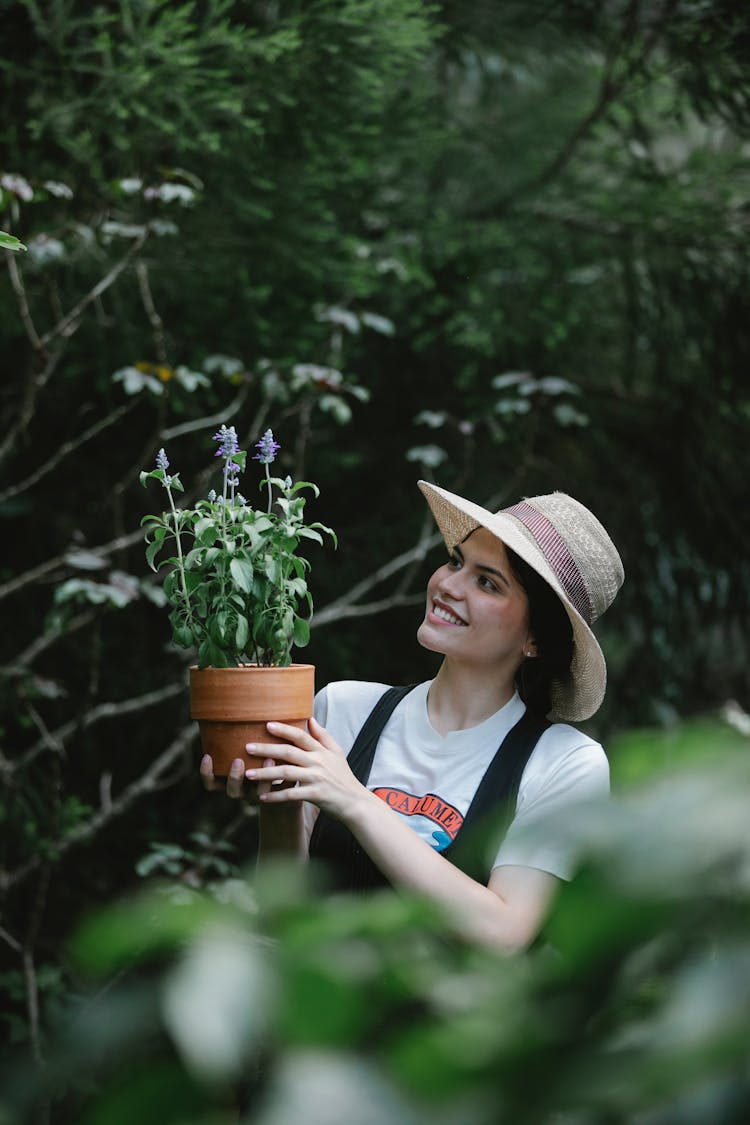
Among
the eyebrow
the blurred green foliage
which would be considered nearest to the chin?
the eyebrow

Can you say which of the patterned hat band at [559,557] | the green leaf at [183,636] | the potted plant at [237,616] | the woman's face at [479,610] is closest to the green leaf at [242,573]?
the potted plant at [237,616]

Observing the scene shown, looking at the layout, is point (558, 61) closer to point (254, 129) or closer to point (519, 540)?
point (254, 129)

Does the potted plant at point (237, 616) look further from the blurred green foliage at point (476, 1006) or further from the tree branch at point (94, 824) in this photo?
the tree branch at point (94, 824)

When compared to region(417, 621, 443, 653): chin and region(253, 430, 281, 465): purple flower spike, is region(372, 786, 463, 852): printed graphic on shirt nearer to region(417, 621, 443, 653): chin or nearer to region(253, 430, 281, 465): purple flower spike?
region(417, 621, 443, 653): chin

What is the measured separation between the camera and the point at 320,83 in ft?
11.9

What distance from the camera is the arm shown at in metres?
1.71

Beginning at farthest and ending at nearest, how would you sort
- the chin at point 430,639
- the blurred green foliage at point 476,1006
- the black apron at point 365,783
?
the chin at point 430,639 → the black apron at point 365,783 → the blurred green foliage at point 476,1006

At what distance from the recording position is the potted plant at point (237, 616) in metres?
1.78

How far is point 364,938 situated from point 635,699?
4.45m

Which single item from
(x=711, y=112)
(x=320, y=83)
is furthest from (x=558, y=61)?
(x=320, y=83)

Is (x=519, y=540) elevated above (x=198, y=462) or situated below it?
above

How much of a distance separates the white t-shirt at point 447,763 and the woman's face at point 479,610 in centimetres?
12

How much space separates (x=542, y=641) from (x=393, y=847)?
60 centimetres

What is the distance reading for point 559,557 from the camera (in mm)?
2121
